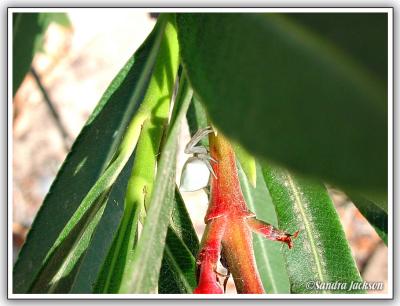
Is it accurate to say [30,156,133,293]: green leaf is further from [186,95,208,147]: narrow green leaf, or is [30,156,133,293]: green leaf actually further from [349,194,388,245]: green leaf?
[349,194,388,245]: green leaf

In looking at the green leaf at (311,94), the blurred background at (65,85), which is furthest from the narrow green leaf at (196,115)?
the blurred background at (65,85)

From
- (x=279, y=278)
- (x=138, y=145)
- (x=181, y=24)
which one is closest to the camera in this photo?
(x=181, y=24)

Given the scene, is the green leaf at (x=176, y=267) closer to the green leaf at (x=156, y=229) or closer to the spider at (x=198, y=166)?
the spider at (x=198, y=166)

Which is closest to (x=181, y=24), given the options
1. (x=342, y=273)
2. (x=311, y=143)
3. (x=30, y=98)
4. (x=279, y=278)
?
(x=311, y=143)

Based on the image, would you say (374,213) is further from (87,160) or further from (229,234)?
(87,160)

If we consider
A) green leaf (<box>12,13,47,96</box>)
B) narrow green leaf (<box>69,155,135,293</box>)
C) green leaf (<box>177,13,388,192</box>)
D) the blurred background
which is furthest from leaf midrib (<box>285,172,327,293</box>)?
the blurred background

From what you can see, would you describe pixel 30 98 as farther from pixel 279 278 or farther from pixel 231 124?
pixel 231 124
